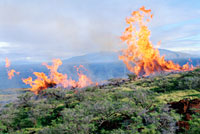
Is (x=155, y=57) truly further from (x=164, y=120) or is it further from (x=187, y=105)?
(x=164, y=120)

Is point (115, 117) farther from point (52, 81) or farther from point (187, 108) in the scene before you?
point (52, 81)

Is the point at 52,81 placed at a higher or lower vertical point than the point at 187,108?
higher

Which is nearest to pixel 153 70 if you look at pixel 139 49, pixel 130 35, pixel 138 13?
pixel 139 49

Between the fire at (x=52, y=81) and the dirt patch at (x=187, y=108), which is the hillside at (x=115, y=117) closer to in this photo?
the dirt patch at (x=187, y=108)

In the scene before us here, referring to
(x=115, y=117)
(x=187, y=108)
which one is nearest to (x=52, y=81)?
(x=115, y=117)

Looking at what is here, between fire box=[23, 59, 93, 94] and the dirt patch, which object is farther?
fire box=[23, 59, 93, 94]

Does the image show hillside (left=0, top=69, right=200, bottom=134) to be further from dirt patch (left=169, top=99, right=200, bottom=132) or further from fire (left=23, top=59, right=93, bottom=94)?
fire (left=23, top=59, right=93, bottom=94)

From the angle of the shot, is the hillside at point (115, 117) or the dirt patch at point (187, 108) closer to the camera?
the hillside at point (115, 117)

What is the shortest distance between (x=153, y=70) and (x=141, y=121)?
60.4 m

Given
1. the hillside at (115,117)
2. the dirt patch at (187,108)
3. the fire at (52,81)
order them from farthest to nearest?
1. the fire at (52,81)
2. the dirt patch at (187,108)
3. the hillside at (115,117)

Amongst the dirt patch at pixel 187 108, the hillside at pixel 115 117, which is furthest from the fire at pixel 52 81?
the dirt patch at pixel 187 108

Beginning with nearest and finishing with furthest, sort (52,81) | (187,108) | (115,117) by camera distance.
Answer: (187,108), (115,117), (52,81)

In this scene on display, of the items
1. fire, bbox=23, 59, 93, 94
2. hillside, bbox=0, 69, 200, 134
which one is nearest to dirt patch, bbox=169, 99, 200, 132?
hillside, bbox=0, 69, 200, 134

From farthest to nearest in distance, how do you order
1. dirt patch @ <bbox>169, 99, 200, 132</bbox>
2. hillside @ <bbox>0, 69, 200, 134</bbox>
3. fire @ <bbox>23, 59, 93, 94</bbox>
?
fire @ <bbox>23, 59, 93, 94</bbox>
dirt patch @ <bbox>169, 99, 200, 132</bbox>
hillside @ <bbox>0, 69, 200, 134</bbox>
